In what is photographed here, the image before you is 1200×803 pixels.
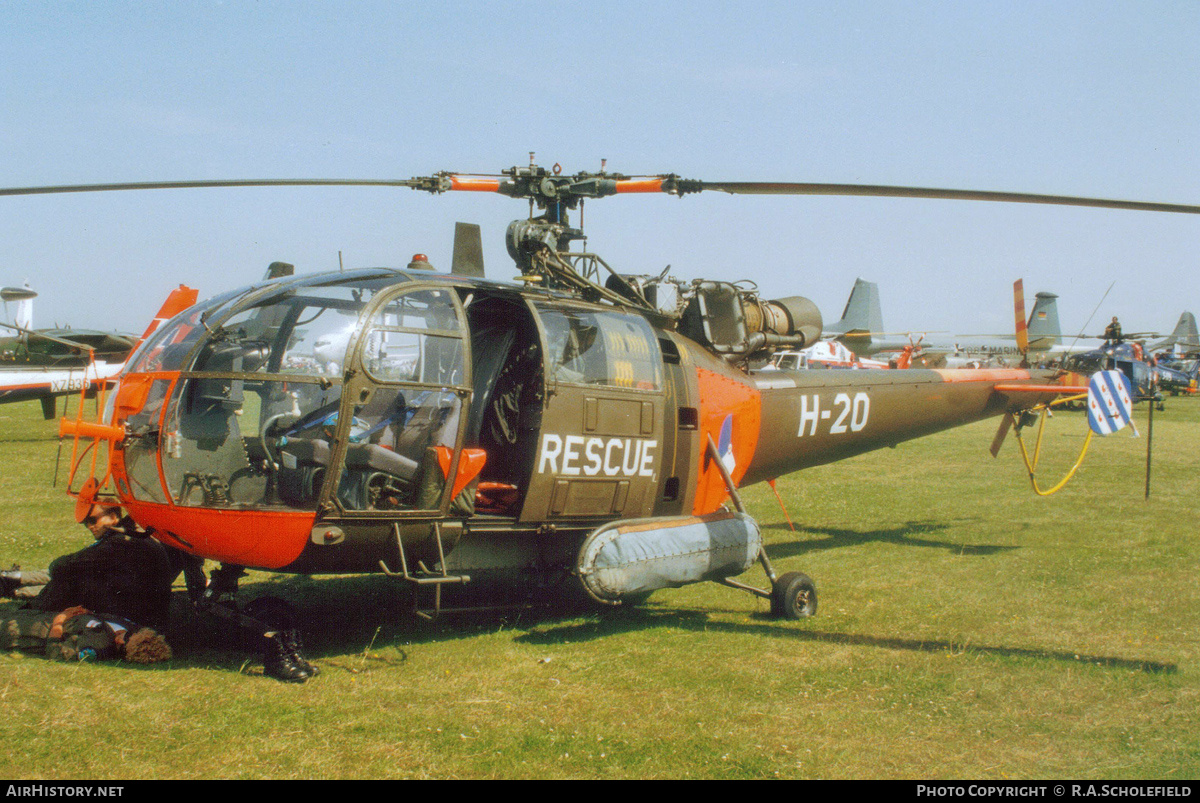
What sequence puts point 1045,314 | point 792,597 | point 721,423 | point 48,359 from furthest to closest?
point 1045,314 → point 48,359 → point 721,423 → point 792,597

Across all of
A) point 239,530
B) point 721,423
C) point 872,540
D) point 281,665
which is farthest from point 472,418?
point 872,540

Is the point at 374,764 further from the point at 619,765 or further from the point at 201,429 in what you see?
the point at 201,429

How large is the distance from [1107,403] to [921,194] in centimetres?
591

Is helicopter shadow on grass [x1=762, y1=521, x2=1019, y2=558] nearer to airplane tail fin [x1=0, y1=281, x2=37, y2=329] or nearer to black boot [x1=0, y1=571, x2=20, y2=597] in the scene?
black boot [x1=0, y1=571, x2=20, y2=597]

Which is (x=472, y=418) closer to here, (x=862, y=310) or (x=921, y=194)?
(x=921, y=194)

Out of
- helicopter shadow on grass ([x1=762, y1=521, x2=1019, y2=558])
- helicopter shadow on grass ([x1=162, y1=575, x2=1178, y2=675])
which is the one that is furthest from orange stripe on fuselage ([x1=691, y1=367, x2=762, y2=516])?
helicopter shadow on grass ([x1=762, y1=521, x2=1019, y2=558])

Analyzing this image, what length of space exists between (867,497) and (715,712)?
917 cm

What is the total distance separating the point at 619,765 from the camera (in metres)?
4.46

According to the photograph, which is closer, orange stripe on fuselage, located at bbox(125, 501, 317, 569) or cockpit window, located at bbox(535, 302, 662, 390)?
orange stripe on fuselage, located at bbox(125, 501, 317, 569)

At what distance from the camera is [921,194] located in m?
6.34

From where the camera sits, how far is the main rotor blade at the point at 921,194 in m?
6.00

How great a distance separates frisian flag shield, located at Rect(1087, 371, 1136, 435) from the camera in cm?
1055

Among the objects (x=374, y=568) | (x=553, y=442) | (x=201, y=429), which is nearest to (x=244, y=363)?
(x=201, y=429)

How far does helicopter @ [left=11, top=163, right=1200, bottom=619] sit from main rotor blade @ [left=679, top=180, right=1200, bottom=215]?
2 centimetres
